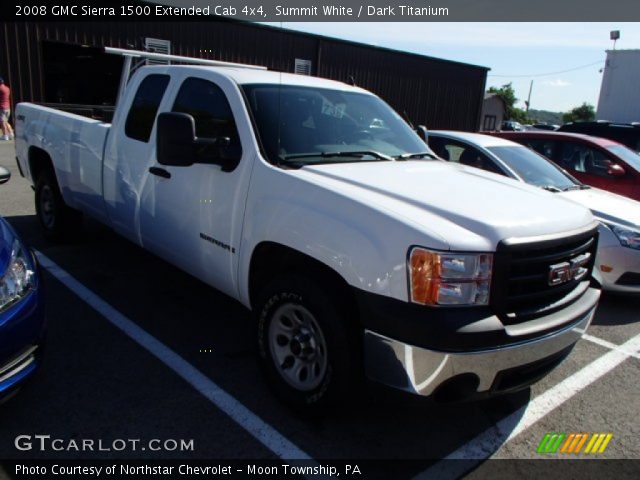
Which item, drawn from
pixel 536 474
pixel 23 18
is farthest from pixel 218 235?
pixel 23 18

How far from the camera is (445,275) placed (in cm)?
237

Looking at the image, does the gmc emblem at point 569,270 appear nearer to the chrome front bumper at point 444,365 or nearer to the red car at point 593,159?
the chrome front bumper at point 444,365

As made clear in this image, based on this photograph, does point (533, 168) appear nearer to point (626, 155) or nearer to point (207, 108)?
point (626, 155)

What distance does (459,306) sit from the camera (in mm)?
2412

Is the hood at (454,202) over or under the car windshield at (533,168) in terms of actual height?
over

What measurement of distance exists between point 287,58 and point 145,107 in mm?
16976

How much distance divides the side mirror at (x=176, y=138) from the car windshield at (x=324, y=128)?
434 mm

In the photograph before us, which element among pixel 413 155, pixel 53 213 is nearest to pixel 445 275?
pixel 413 155

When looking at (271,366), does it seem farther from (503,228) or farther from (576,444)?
(576,444)

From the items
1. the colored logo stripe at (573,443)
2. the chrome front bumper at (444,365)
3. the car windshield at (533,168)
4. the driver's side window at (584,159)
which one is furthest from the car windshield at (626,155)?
the chrome front bumper at (444,365)

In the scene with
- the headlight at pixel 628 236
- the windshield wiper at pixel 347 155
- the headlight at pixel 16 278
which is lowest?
the headlight at pixel 628 236

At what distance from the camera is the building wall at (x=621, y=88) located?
26.2 metres

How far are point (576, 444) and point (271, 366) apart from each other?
178 centimetres

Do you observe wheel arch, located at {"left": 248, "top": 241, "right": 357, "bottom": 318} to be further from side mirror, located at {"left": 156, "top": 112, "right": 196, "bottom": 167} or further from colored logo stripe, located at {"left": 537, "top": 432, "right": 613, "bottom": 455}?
colored logo stripe, located at {"left": 537, "top": 432, "right": 613, "bottom": 455}
